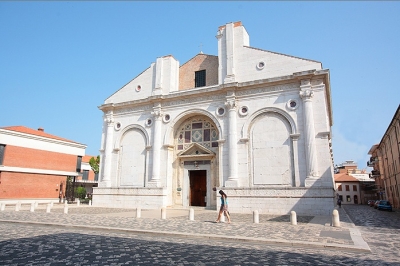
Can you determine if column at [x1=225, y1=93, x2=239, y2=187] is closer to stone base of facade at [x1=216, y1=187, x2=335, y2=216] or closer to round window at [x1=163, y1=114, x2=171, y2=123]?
stone base of facade at [x1=216, y1=187, x2=335, y2=216]

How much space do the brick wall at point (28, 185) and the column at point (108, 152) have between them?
10404mm

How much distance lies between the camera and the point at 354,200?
6244cm

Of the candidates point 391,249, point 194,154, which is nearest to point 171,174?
point 194,154

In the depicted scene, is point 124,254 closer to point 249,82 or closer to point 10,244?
point 10,244

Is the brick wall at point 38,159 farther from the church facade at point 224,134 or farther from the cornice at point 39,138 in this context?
the church facade at point 224,134

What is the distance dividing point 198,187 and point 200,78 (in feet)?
31.9

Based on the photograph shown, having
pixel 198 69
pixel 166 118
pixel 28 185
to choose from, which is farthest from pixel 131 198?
pixel 28 185

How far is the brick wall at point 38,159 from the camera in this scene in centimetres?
2850

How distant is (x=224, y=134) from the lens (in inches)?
828

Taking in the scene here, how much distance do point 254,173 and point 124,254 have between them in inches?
555

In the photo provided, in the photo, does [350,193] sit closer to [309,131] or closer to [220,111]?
[309,131]

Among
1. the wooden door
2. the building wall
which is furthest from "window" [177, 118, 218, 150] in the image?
the building wall

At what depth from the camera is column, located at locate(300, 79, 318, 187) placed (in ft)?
57.8

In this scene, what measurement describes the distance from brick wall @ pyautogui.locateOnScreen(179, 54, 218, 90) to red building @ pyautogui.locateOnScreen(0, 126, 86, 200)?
18.5 meters
